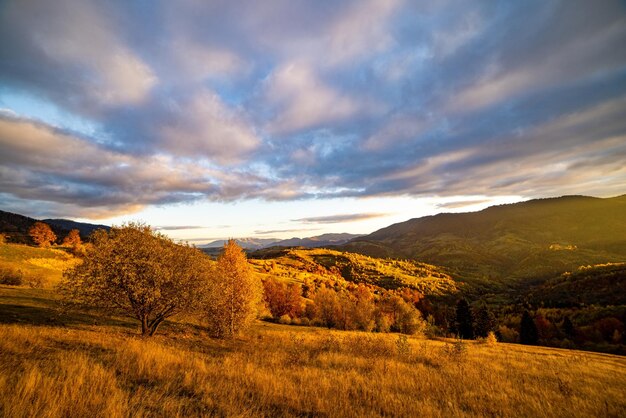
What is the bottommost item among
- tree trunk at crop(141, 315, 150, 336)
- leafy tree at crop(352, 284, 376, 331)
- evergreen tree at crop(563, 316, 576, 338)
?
evergreen tree at crop(563, 316, 576, 338)

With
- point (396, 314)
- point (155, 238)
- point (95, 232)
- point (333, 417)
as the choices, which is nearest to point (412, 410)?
point (333, 417)

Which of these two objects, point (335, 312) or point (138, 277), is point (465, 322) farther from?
point (138, 277)

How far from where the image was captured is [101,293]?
19.2 metres

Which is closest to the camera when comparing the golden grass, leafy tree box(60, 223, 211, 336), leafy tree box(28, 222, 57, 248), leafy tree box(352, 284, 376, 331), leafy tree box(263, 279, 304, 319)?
the golden grass

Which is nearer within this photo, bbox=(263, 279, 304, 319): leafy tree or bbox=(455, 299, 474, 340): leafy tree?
bbox=(263, 279, 304, 319): leafy tree

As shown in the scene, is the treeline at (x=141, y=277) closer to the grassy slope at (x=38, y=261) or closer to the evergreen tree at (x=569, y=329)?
A: the grassy slope at (x=38, y=261)

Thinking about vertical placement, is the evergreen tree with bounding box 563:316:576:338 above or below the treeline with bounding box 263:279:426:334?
below

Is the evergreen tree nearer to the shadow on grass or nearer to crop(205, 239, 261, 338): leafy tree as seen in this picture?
crop(205, 239, 261, 338): leafy tree

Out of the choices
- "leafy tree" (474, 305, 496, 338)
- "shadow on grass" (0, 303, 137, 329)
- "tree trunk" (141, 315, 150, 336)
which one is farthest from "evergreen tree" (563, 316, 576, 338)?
"shadow on grass" (0, 303, 137, 329)

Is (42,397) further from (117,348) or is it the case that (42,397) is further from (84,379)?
(117,348)

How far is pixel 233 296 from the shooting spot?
1203 inches

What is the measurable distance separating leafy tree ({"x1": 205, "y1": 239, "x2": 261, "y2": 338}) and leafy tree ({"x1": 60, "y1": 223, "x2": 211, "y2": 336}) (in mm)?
5604

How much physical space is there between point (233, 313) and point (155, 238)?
41.7ft

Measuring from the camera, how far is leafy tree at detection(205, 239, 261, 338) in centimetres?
2900
